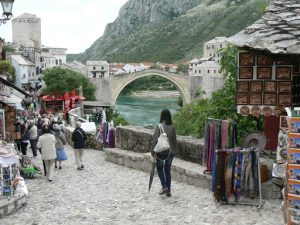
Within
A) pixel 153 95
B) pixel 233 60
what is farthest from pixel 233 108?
pixel 153 95

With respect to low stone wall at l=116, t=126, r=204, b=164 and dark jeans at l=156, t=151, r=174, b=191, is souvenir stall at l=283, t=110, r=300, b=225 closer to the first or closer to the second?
dark jeans at l=156, t=151, r=174, b=191

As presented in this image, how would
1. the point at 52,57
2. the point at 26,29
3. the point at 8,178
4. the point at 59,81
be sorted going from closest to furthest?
1. the point at 8,178
2. the point at 59,81
3. the point at 52,57
4. the point at 26,29

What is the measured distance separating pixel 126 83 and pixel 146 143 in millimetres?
58307

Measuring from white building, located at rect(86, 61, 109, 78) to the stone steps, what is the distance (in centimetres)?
9923

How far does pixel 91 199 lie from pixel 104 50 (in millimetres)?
174873

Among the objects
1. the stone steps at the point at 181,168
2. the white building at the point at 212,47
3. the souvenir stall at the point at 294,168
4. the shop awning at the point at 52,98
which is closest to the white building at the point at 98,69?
the white building at the point at 212,47

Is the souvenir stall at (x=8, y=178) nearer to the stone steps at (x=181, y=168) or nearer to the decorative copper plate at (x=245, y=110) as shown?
the stone steps at (x=181, y=168)

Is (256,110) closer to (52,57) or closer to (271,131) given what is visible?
(271,131)

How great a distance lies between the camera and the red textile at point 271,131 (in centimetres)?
806

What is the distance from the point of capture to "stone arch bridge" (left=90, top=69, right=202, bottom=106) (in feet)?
216

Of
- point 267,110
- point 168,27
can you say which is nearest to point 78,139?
point 267,110

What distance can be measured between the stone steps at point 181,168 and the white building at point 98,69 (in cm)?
9923

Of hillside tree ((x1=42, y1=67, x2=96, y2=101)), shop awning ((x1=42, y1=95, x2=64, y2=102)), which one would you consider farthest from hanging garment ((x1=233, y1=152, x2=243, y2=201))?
hillside tree ((x1=42, y1=67, x2=96, y2=101))

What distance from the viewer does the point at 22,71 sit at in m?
57.3
